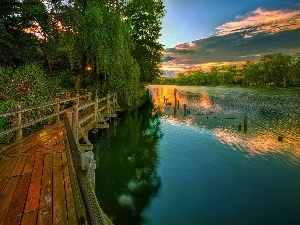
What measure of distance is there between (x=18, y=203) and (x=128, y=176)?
8846mm

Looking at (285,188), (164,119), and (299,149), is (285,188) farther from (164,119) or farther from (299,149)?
(164,119)

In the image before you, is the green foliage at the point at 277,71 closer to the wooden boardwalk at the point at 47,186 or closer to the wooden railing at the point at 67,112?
the wooden railing at the point at 67,112

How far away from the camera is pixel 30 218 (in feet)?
12.1

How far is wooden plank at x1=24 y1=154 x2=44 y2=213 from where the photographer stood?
4.07m

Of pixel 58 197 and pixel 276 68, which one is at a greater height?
pixel 276 68

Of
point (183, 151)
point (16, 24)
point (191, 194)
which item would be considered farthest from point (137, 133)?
point (16, 24)

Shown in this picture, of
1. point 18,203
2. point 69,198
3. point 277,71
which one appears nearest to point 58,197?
point 69,198

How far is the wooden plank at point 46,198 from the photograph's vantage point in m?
3.65

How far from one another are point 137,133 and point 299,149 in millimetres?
12549

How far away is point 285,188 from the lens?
12148 mm

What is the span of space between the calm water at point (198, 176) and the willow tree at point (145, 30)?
1812cm

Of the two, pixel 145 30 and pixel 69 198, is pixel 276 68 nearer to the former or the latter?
pixel 145 30

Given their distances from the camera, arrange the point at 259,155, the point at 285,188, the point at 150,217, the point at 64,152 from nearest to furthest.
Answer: the point at 64,152, the point at 150,217, the point at 285,188, the point at 259,155

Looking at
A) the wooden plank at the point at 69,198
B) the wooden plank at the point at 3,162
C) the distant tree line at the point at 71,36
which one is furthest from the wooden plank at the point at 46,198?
the distant tree line at the point at 71,36
